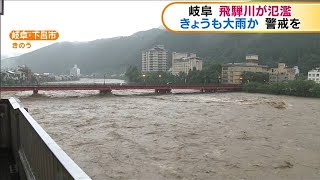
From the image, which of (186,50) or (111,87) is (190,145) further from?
(186,50)

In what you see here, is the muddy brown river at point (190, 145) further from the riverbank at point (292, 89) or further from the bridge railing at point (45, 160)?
the riverbank at point (292, 89)

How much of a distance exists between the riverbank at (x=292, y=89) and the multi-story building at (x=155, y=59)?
184 feet

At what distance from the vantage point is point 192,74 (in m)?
72.3

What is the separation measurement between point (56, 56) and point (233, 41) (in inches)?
3561

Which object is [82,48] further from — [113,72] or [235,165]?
[235,165]

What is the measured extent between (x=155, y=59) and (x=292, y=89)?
217 ft

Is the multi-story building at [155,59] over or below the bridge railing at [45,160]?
over

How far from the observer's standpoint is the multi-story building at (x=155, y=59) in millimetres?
110250

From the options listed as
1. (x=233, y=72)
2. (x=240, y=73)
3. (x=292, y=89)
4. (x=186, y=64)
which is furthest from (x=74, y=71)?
(x=292, y=89)

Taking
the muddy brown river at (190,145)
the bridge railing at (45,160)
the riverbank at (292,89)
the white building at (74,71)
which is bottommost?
the muddy brown river at (190,145)

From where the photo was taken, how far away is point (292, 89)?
49.3 metres

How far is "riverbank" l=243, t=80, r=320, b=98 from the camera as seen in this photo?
46.0 metres

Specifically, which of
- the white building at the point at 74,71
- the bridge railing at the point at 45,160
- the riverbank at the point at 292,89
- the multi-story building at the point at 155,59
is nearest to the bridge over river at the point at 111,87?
the riverbank at the point at 292,89

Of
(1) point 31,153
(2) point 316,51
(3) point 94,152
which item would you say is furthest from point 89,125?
(2) point 316,51
